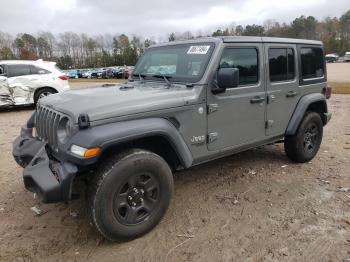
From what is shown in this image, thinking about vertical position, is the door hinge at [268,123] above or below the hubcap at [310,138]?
above

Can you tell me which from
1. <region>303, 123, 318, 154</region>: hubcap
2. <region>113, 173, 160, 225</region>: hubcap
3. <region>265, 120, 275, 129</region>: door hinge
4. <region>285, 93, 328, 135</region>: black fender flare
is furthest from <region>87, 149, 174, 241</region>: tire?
<region>303, 123, 318, 154</region>: hubcap

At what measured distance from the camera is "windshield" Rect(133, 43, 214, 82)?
3.80 metres

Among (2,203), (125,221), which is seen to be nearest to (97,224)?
(125,221)

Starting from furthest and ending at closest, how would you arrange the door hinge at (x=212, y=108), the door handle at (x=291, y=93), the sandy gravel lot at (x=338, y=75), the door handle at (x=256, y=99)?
the sandy gravel lot at (x=338, y=75) < the door handle at (x=291, y=93) < the door handle at (x=256, y=99) < the door hinge at (x=212, y=108)

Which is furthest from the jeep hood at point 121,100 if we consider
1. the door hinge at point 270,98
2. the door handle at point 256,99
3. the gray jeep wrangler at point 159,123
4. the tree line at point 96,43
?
the tree line at point 96,43

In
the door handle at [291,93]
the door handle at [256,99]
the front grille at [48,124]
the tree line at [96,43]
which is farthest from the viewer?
the tree line at [96,43]

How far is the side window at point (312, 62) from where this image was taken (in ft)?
16.4

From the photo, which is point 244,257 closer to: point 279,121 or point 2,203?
point 279,121

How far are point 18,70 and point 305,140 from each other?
30.0 ft

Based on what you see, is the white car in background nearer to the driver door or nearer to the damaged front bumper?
the damaged front bumper

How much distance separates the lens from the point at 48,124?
134 inches

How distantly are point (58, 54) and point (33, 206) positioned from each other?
89.8 metres

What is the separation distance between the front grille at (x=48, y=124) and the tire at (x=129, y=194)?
2.02 feet

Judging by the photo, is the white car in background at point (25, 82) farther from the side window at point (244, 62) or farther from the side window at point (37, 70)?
the side window at point (244, 62)
